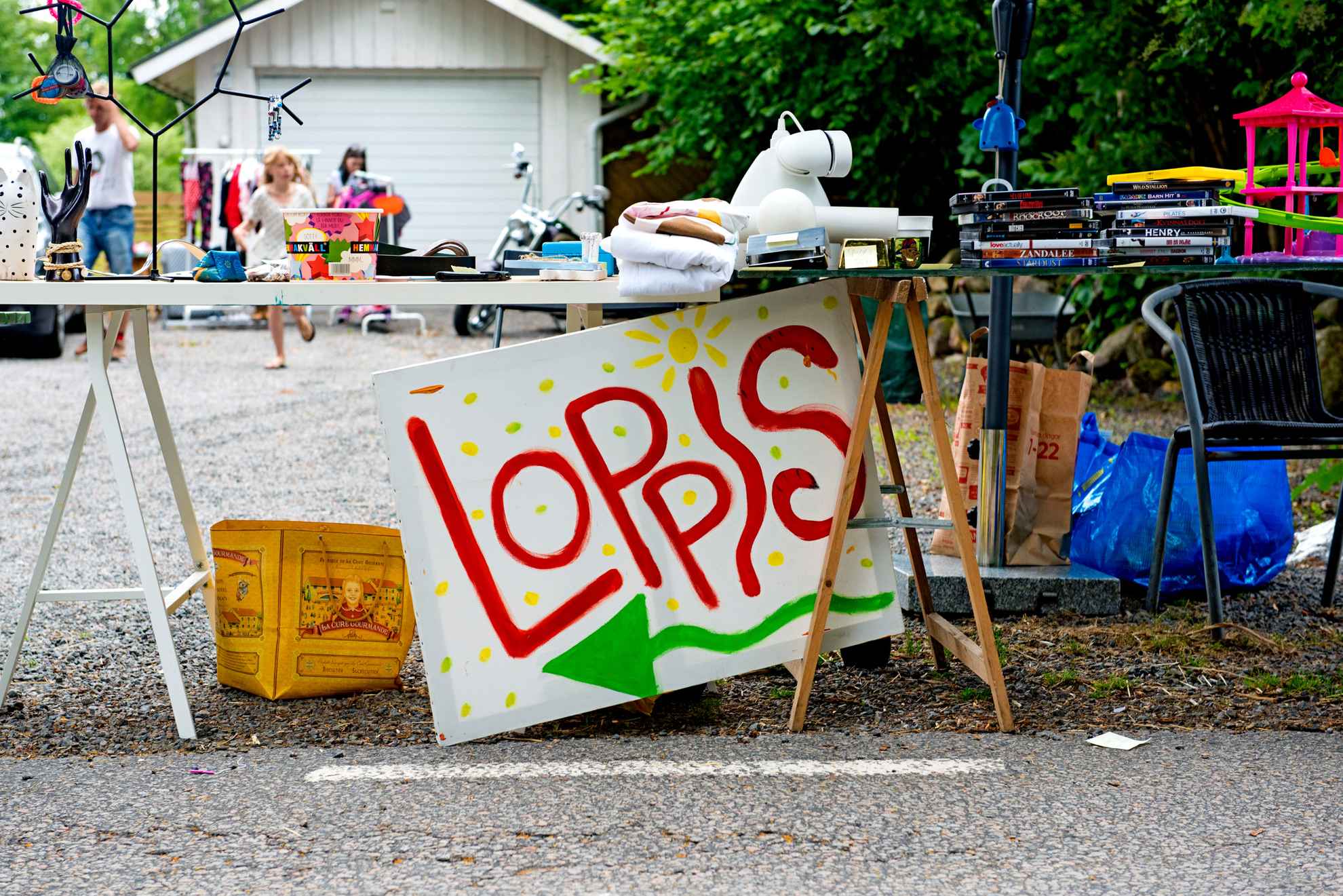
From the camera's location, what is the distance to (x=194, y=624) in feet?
13.9

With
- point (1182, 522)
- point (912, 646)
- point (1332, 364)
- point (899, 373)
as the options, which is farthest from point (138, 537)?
point (1332, 364)

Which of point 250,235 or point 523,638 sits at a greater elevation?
point 250,235

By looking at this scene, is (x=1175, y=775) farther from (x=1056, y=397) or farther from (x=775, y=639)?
(x=1056, y=397)

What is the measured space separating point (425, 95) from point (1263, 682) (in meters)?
15.1

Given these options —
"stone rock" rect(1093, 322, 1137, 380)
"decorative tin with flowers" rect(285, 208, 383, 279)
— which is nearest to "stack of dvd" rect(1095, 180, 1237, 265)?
"decorative tin with flowers" rect(285, 208, 383, 279)

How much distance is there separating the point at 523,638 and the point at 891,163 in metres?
9.78

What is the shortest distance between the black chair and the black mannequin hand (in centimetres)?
280

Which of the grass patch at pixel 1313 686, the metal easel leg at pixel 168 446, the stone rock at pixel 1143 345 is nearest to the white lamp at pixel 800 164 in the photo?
the metal easel leg at pixel 168 446

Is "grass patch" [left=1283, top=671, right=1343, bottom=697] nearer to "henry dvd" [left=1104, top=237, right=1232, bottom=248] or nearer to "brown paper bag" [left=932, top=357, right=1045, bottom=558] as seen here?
"brown paper bag" [left=932, top=357, right=1045, bottom=558]

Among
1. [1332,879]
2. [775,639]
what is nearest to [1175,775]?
[1332,879]

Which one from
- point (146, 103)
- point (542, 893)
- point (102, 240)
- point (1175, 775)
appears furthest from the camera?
point (146, 103)

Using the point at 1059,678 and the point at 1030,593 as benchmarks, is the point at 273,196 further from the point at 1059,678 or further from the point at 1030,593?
the point at 1059,678

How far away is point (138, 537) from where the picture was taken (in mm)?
3236

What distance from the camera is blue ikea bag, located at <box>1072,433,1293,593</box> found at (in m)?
4.49
